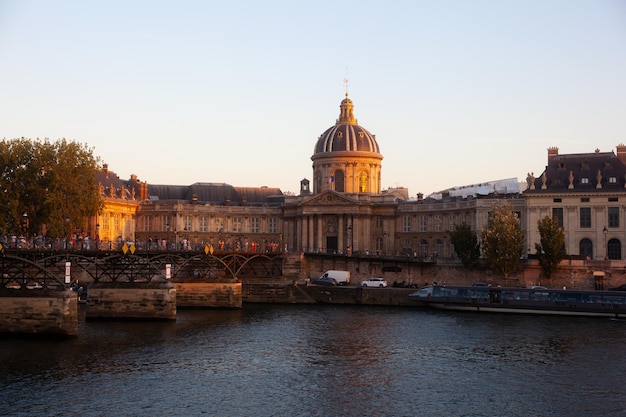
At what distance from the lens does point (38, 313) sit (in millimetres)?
62625

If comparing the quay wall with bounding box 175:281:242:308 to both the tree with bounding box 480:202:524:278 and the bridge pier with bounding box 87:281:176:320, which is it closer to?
the bridge pier with bounding box 87:281:176:320

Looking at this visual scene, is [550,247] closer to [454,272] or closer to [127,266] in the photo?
[454,272]

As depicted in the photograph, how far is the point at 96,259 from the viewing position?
78.3 meters

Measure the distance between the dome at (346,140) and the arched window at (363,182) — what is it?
172 inches

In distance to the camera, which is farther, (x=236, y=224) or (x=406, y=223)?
(x=236, y=224)

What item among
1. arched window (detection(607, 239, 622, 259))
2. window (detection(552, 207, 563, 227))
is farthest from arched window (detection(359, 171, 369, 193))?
arched window (detection(607, 239, 622, 259))

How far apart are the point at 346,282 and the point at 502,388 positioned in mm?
57255

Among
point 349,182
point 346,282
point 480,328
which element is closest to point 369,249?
point 349,182

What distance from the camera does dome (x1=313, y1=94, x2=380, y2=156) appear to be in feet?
476

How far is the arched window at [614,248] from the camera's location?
105125 mm

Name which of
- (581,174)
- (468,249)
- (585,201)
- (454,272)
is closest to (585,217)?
(585,201)

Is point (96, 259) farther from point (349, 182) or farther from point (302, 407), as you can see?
point (349, 182)

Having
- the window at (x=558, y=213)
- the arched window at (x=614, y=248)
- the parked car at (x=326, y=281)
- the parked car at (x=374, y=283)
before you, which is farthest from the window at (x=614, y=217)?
the parked car at (x=326, y=281)

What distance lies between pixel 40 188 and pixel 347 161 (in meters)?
65.5
